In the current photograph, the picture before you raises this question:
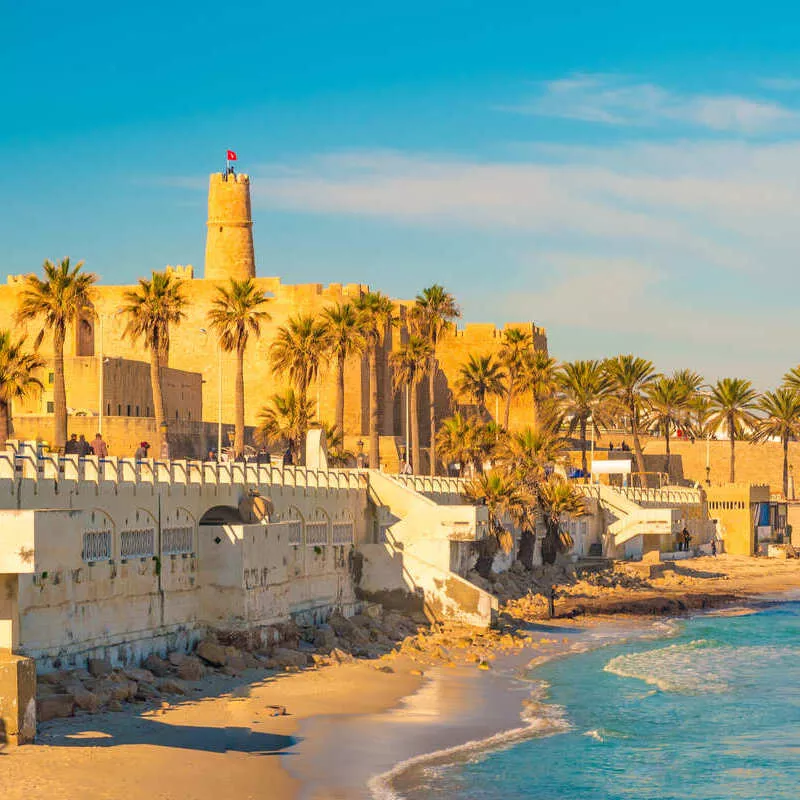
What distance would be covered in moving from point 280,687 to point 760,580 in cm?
3807

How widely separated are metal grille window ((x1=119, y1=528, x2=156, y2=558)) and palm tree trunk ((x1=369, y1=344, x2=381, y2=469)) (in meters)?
30.3

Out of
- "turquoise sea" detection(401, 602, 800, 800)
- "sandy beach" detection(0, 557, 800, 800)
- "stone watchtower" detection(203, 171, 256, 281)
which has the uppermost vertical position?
"stone watchtower" detection(203, 171, 256, 281)

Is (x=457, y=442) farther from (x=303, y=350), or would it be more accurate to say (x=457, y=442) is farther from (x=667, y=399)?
(x=667, y=399)

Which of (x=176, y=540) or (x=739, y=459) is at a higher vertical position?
(x=739, y=459)

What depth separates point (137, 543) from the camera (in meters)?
28.2

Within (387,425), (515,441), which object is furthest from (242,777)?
(387,425)

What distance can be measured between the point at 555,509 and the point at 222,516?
71.3 ft

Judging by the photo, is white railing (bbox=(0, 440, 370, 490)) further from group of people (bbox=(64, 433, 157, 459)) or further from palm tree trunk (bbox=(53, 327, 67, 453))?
palm tree trunk (bbox=(53, 327, 67, 453))

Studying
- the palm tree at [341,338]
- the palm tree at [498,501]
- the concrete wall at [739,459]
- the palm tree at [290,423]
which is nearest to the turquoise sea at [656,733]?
the palm tree at [498,501]

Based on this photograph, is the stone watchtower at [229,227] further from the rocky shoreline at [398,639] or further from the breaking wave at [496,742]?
the breaking wave at [496,742]

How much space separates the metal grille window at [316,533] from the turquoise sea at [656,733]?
6.72 metres

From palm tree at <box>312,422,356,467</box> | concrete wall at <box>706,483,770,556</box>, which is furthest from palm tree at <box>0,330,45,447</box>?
concrete wall at <box>706,483,770,556</box>

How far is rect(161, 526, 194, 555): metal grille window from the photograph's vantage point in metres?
29.4

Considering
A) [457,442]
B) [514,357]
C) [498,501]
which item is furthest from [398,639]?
[514,357]
